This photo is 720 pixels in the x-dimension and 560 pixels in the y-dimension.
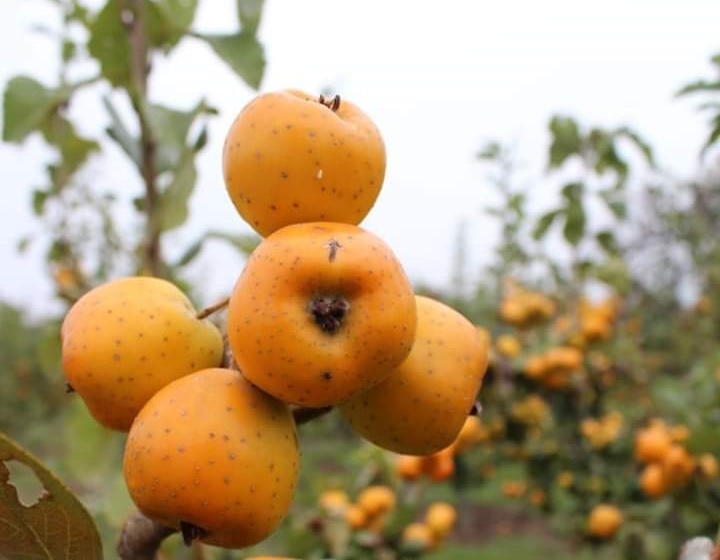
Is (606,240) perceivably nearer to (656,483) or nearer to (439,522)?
(656,483)

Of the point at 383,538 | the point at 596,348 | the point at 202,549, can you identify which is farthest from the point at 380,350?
the point at 596,348

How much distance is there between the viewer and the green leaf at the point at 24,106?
1596 millimetres

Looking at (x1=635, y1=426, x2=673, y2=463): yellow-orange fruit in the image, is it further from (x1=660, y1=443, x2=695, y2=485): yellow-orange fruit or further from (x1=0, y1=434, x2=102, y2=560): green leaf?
(x1=0, y1=434, x2=102, y2=560): green leaf

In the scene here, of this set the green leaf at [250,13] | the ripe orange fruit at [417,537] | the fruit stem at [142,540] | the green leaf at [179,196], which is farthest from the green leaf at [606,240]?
the fruit stem at [142,540]

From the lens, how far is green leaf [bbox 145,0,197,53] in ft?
5.82

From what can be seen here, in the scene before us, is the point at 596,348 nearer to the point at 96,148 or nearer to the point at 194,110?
the point at 96,148

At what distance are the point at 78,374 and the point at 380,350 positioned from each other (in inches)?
10.7

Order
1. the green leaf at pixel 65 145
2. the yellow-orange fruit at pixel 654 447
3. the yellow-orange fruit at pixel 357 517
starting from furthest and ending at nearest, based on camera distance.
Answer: the yellow-orange fruit at pixel 654 447
the yellow-orange fruit at pixel 357 517
the green leaf at pixel 65 145

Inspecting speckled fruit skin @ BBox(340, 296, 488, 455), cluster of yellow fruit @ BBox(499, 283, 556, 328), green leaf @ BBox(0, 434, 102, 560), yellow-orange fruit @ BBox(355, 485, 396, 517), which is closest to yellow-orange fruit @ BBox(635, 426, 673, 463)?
yellow-orange fruit @ BBox(355, 485, 396, 517)

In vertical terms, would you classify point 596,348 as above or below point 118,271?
above

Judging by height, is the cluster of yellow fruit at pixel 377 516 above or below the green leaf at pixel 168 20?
below

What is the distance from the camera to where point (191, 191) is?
1453mm

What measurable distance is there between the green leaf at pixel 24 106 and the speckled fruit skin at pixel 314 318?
110 centimetres

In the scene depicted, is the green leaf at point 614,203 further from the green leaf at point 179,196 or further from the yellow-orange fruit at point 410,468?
A: the green leaf at point 179,196
